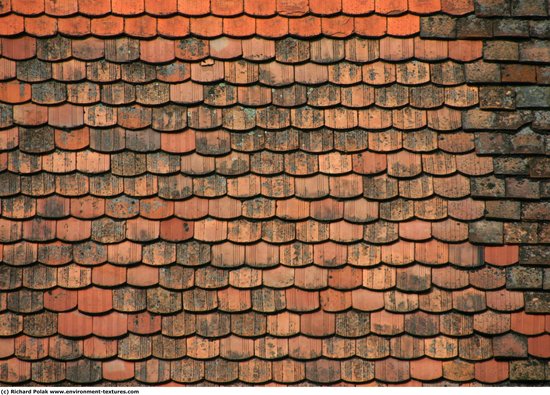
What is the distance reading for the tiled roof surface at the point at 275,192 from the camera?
15.4 feet

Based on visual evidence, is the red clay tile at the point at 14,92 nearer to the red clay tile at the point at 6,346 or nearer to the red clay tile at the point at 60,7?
the red clay tile at the point at 60,7

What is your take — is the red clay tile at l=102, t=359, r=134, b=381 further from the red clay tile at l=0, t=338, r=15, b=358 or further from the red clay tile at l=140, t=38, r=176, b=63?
the red clay tile at l=140, t=38, r=176, b=63

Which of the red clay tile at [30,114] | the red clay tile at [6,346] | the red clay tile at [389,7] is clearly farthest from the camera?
the red clay tile at [389,7]

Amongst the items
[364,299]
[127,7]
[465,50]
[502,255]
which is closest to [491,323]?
[502,255]

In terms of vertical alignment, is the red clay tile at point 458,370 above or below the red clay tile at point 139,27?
below

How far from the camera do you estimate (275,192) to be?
15.7 feet

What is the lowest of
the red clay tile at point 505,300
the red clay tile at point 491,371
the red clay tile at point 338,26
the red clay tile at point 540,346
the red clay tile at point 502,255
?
the red clay tile at point 491,371

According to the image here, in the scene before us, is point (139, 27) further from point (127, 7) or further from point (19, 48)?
point (19, 48)

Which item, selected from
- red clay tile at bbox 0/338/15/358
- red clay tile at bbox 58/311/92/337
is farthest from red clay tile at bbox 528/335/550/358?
red clay tile at bbox 0/338/15/358

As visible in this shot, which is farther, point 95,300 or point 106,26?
point 106,26

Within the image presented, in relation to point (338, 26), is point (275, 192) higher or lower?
lower

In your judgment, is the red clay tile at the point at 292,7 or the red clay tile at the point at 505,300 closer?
the red clay tile at the point at 505,300

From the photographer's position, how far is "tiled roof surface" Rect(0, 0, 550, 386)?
4.70 meters

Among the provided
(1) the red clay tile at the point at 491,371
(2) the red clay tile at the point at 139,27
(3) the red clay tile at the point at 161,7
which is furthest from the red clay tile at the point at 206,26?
(1) the red clay tile at the point at 491,371
